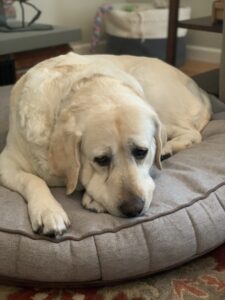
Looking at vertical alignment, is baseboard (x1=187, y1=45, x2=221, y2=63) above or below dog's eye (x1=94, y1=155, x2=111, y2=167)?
below

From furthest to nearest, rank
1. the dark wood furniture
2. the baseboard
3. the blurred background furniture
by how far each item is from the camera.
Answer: the baseboard < the blurred background furniture < the dark wood furniture

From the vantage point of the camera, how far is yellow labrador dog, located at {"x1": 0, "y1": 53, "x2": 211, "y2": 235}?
1.39 m

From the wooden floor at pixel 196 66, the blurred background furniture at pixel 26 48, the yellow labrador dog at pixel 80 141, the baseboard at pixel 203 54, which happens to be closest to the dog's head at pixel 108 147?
the yellow labrador dog at pixel 80 141

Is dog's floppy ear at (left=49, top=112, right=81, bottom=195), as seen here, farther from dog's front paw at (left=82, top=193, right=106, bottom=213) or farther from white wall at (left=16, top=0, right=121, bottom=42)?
white wall at (left=16, top=0, right=121, bottom=42)

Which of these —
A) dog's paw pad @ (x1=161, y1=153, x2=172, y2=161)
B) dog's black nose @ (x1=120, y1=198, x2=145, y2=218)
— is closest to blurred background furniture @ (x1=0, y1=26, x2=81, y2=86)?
dog's paw pad @ (x1=161, y1=153, x2=172, y2=161)

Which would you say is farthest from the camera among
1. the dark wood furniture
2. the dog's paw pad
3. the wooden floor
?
the wooden floor

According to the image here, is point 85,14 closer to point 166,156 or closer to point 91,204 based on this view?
point 166,156

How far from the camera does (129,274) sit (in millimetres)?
1365

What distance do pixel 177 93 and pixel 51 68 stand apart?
0.65 meters

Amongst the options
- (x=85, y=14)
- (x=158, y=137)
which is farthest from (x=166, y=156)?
(x=85, y=14)

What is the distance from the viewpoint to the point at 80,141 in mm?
1428

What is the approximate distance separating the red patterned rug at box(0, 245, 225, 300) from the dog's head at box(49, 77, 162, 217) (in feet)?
0.71

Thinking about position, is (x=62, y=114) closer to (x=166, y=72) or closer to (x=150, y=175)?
(x=150, y=175)

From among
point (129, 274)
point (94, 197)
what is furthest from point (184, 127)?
point (129, 274)
